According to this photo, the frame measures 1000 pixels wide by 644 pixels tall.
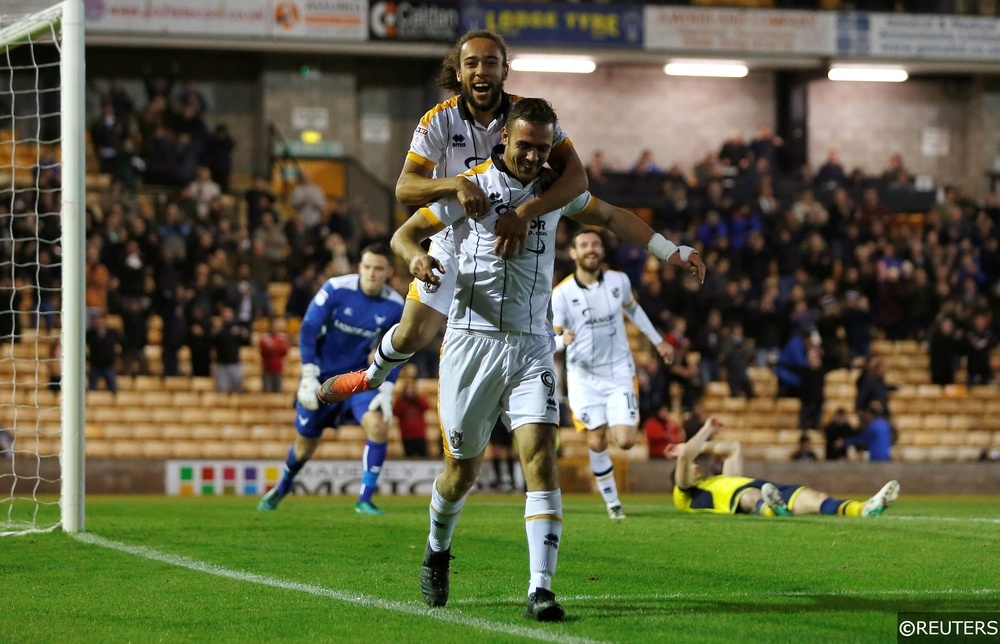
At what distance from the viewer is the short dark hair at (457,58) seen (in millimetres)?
7000

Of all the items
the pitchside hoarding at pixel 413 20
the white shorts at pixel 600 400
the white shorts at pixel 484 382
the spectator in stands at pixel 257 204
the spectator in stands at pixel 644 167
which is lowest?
the white shorts at pixel 600 400

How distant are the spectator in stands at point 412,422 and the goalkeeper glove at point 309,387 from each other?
28.5 ft

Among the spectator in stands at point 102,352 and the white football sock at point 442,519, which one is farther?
the spectator in stands at point 102,352

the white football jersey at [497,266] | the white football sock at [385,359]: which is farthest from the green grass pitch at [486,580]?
the white football jersey at [497,266]

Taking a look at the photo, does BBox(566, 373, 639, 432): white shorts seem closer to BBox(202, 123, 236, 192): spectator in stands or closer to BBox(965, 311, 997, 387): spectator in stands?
BBox(965, 311, 997, 387): spectator in stands

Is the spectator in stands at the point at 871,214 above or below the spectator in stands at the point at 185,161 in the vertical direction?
below

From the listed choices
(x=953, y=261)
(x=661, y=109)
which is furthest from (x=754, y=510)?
(x=661, y=109)

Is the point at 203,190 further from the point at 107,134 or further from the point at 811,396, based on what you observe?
→ the point at 811,396

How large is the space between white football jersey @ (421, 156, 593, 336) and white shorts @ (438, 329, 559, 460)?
0.25 ft

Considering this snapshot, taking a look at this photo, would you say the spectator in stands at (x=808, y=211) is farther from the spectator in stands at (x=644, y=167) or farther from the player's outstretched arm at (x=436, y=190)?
the player's outstretched arm at (x=436, y=190)

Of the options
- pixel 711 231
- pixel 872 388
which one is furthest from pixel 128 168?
pixel 872 388

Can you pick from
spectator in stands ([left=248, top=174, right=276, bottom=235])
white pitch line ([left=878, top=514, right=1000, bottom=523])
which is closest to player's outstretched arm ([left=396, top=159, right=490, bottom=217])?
white pitch line ([left=878, top=514, right=1000, bottom=523])

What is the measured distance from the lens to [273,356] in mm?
22453

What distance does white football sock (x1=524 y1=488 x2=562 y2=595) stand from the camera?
6316 mm
